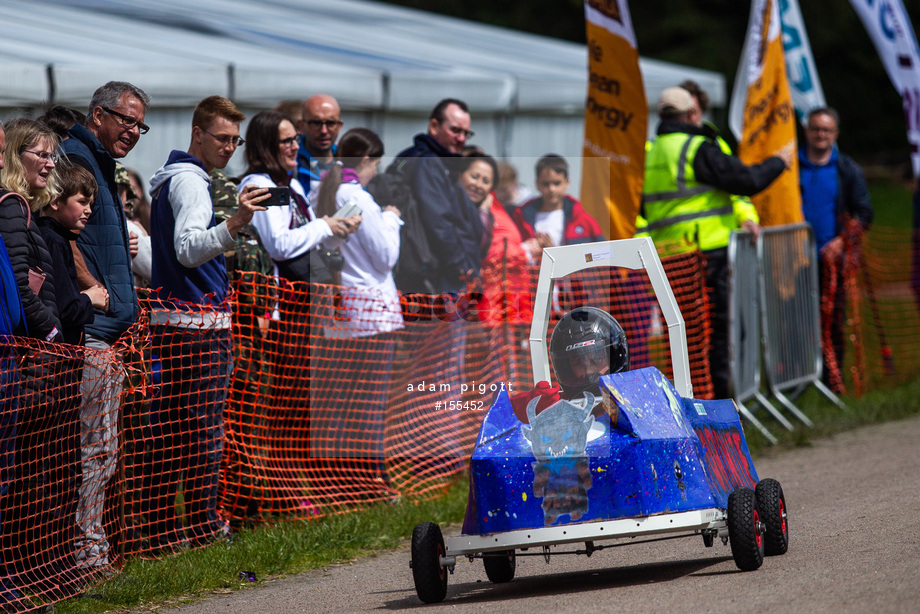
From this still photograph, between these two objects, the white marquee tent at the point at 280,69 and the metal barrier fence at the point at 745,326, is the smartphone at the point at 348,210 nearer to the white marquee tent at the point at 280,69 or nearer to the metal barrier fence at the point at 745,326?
the white marquee tent at the point at 280,69

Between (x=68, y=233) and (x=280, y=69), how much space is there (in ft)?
20.7

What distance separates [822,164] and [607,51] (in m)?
2.97

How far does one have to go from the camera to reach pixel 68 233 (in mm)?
6203

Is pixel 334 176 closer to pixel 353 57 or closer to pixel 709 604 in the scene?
pixel 709 604

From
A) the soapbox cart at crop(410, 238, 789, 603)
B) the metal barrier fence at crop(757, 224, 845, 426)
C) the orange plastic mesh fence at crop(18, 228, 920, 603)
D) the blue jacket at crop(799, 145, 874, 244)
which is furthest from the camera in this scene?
the blue jacket at crop(799, 145, 874, 244)

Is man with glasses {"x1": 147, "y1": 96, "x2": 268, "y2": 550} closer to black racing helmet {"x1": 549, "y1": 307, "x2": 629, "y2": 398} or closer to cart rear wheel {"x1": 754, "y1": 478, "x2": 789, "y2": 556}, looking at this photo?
black racing helmet {"x1": 549, "y1": 307, "x2": 629, "y2": 398}

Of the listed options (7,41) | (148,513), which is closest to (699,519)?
(148,513)

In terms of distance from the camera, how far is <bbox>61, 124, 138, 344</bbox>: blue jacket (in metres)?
6.42

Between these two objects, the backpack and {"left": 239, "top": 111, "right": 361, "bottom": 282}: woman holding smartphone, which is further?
the backpack

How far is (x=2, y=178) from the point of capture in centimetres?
592

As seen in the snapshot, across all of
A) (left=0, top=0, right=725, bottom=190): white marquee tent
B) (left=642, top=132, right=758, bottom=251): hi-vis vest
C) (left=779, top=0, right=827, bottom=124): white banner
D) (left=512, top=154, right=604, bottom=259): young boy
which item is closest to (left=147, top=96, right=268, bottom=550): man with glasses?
(left=0, top=0, right=725, bottom=190): white marquee tent

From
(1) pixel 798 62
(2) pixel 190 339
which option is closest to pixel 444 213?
(2) pixel 190 339

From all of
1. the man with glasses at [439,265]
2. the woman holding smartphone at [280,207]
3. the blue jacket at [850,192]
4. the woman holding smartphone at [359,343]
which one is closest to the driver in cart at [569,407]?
the woman holding smartphone at [280,207]

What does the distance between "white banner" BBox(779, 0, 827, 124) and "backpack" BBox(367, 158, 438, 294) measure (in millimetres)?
5378
